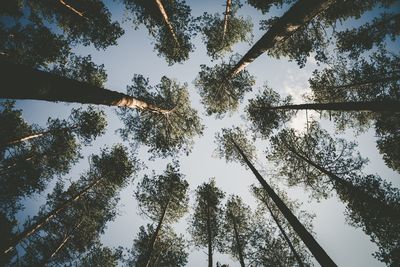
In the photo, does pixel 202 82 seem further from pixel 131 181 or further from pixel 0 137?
pixel 0 137

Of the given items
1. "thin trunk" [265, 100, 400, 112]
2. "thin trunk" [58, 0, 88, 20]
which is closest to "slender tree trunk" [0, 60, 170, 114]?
"thin trunk" [265, 100, 400, 112]

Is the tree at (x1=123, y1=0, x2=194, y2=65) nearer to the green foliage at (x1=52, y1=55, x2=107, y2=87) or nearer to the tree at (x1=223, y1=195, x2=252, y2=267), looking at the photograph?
the green foliage at (x1=52, y1=55, x2=107, y2=87)

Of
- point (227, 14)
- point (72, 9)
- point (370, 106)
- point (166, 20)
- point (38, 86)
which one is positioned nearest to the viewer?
point (38, 86)

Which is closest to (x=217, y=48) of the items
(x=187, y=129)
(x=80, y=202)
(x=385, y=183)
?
(x=187, y=129)

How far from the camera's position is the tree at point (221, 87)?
16281 millimetres

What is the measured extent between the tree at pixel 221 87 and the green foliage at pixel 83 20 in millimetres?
6142

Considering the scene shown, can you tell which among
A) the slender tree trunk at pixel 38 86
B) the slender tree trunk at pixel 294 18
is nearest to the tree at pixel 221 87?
the slender tree trunk at pixel 294 18

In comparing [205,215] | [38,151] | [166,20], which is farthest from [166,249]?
[166,20]

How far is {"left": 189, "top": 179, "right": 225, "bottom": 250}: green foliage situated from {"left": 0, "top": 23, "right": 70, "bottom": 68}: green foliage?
508 inches

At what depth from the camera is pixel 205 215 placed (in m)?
17.7

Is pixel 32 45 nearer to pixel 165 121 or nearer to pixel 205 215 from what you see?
pixel 165 121

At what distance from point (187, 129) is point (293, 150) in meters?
6.99

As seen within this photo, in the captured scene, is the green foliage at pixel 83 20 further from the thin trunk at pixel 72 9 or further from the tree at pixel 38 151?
the tree at pixel 38 151

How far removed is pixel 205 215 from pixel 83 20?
1469cm
